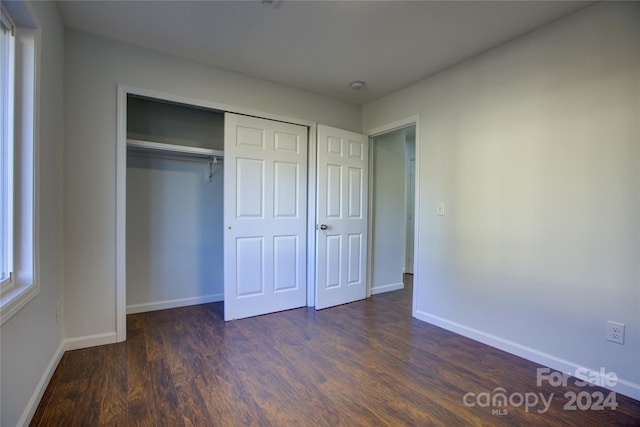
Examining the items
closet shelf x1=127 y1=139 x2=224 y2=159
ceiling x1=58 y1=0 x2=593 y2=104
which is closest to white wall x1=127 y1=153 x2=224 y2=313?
closet shelf x1=127 y1=139 x2=224 y2=159

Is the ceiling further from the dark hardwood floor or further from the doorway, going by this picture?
the dark hardwood floor

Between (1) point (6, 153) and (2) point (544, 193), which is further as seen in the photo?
(2) point (544, 193)

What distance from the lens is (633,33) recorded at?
5.91 ft

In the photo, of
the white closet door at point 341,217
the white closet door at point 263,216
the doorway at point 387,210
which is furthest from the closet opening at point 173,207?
the doorway at point 387,210

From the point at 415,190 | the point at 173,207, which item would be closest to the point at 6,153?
the point at 173,207

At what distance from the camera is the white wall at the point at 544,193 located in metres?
1.84

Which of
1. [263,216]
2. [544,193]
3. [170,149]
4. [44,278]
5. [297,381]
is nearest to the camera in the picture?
[44,278]

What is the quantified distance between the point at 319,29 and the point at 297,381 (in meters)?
2.46

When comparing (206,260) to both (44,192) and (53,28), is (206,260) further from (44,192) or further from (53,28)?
(53,28)

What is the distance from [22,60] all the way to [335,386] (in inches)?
97.7

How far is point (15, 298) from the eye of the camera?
137 cm

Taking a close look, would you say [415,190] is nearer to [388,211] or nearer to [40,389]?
[388,211]

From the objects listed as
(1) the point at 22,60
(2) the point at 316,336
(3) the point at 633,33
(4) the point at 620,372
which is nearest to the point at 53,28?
(1) the point at 22,60

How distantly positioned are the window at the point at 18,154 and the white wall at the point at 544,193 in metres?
2.95
